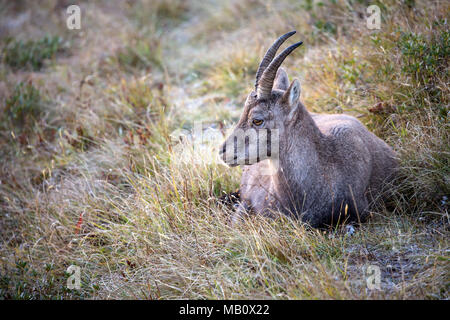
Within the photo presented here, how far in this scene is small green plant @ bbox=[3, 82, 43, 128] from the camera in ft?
24.2

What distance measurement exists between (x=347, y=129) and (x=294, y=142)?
67cm

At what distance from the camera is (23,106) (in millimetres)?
7438

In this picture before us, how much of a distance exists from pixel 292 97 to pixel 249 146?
602 millimetres

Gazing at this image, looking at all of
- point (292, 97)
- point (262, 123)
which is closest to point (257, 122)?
point (262, 123)

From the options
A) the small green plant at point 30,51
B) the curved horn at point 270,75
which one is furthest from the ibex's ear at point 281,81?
the small green plant at point 30,51

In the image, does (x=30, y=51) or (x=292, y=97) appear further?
(x=30, y=51)

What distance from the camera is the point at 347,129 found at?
14.0 ft

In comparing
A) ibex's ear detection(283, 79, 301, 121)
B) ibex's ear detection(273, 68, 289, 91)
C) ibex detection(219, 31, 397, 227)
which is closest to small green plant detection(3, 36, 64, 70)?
ibex's ear detection(273, 68, 289, 91)

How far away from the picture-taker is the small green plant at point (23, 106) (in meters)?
7.37

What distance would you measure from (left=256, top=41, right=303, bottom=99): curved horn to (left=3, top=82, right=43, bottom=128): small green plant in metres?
4.95

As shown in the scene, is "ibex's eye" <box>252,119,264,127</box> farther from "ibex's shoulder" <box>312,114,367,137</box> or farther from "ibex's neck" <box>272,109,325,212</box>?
"ibex's shoulder" <box>312,114,367,137</box>

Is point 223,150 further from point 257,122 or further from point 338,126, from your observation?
→ point 338,126

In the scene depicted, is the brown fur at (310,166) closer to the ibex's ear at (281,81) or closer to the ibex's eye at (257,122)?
the ibex's eye at (257,122)
